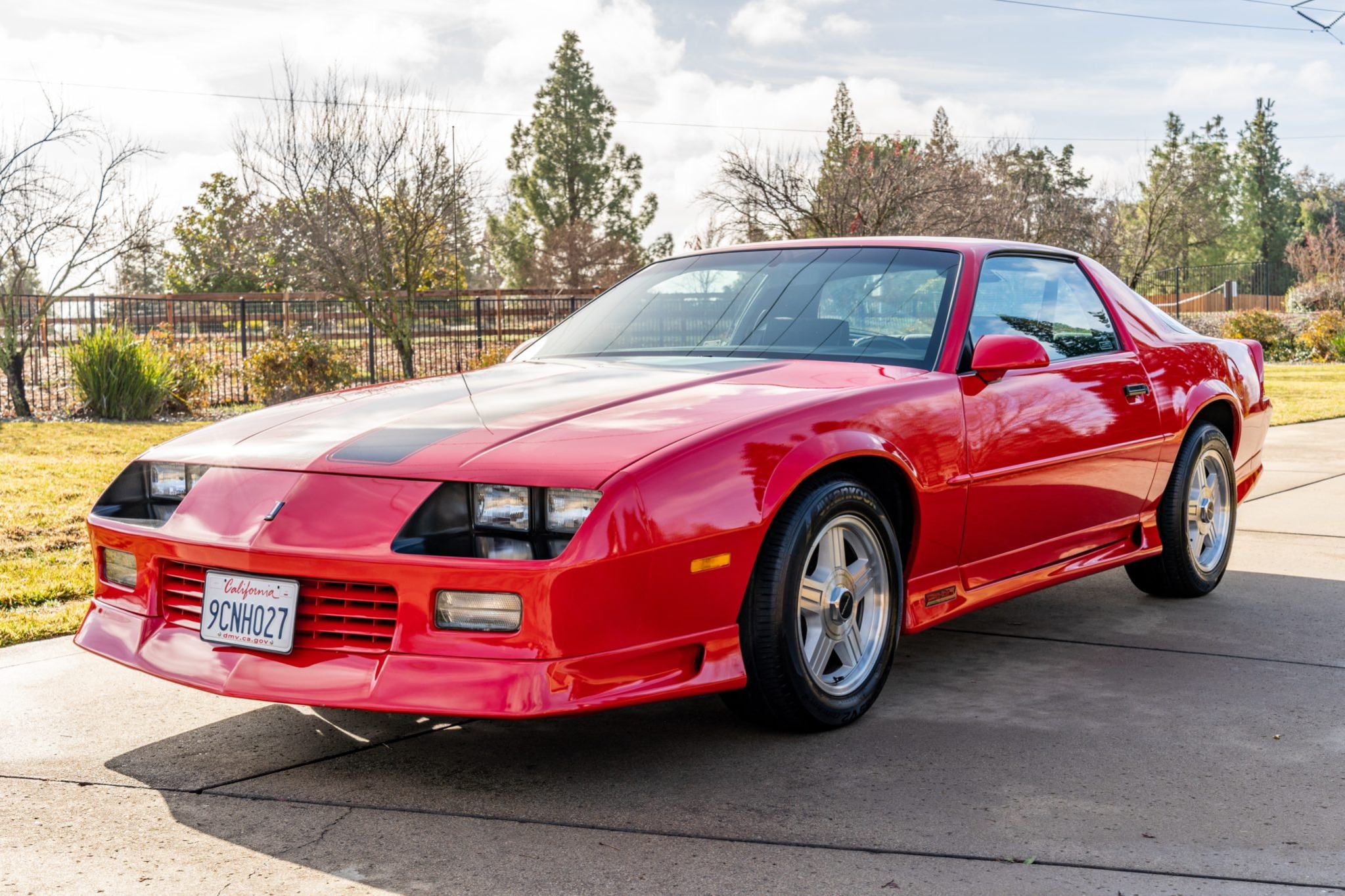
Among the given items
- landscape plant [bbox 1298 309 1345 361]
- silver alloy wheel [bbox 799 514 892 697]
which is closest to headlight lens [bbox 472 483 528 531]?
silver alloy wheel [bbox 799 514 892 697]

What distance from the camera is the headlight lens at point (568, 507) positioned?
9.77ft

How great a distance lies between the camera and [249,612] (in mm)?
3143

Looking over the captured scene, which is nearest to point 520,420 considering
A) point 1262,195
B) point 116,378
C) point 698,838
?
point 698,838

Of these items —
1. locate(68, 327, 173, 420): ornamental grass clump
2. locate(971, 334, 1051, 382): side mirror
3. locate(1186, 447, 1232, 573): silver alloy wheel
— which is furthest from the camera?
locate(68, 327, 173, 420): ornamental grass clump

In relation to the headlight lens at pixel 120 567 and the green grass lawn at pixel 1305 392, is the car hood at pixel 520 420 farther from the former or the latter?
the green grass lawn at pixel 1305 392

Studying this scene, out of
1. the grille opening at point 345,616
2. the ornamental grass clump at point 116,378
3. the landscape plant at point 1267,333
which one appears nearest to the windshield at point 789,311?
the grille opening at point 345,616

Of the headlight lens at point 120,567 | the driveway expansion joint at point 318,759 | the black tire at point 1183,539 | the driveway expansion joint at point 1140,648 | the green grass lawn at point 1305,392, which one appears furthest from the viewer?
the green grass lawn at point 1305,392

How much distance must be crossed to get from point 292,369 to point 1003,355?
13661mm

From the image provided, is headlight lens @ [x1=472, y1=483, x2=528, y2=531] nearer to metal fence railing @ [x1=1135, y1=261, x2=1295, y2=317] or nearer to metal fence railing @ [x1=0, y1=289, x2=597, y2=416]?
metal fence railing @ [x1=0, y1=289, x2=597, y2=416]

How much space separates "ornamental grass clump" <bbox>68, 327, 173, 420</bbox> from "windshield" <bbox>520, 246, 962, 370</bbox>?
35.3 ft

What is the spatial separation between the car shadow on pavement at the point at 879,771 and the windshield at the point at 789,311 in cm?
112

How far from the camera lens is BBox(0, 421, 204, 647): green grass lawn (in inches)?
208

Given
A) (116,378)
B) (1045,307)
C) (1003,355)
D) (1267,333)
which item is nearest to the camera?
(1003,355)

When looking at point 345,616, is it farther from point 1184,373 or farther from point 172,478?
point 1184,373
